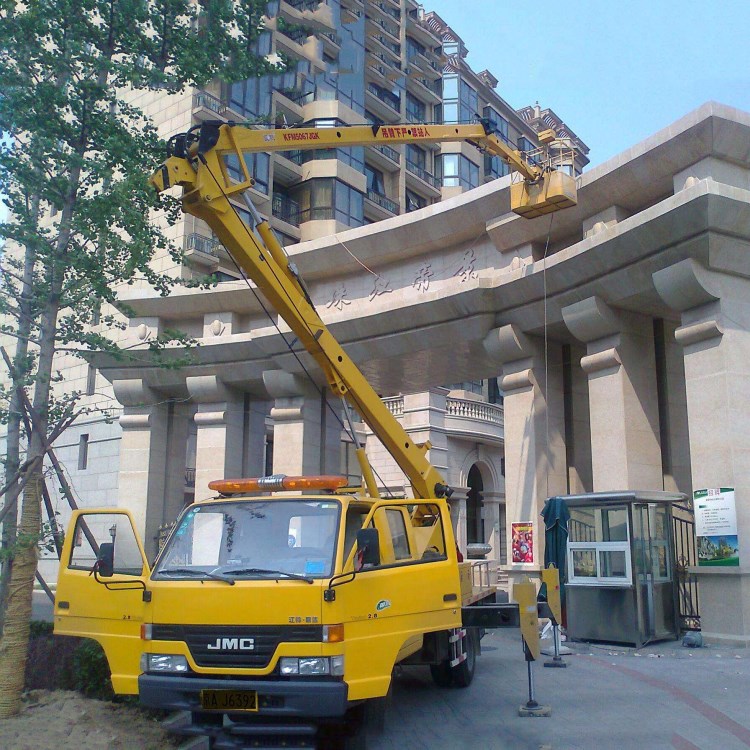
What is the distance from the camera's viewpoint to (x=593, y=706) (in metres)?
9.61

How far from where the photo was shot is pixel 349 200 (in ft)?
132

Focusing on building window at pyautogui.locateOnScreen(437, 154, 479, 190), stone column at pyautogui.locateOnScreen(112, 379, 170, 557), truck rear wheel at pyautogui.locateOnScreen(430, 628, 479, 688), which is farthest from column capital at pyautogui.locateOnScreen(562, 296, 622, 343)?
building window at pyautogui.locateOnScreen(437, 154, 479, 190)

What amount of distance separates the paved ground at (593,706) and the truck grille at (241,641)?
190 centimetres

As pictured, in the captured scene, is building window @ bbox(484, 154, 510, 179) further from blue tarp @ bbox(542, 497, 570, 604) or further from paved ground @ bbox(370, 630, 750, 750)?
paved ground @ bbox(370, 630, 750, 750)

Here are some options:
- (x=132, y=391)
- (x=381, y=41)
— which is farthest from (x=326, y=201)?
(x=132, y=391)

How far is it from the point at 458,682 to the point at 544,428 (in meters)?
8.09

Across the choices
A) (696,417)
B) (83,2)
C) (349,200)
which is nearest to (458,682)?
(696,417)

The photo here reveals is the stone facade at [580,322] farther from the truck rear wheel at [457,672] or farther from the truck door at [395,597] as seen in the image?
the truck door at [395,597]

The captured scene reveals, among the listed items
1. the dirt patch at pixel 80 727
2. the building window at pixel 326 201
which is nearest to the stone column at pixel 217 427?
the dirt patch at pixel 80 727

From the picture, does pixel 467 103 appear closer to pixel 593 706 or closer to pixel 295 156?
pixel 295 156

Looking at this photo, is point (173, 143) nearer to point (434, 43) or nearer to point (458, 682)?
point (458, 682)

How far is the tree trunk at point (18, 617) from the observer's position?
8867mm

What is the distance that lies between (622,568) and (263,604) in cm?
877

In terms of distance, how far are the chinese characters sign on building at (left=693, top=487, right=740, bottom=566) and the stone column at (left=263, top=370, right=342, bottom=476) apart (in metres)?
10.5
